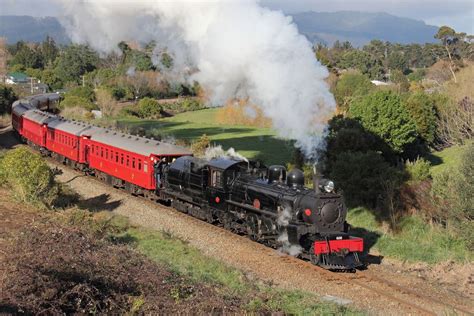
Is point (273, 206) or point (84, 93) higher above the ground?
point (84, 93)

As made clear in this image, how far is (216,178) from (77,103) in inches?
2310

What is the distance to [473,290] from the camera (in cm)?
1702

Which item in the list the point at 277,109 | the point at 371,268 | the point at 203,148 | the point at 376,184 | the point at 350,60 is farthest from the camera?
the point at 350,60

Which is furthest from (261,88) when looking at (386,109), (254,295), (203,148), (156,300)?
(386,109)

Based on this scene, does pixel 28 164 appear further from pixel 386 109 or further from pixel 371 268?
pixel 386 109

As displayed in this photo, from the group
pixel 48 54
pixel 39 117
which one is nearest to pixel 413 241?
pixel 39 117

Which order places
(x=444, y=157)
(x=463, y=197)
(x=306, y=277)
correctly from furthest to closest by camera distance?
(x=444, y=157)
(x=463, y=197)
(x=306, y=277)

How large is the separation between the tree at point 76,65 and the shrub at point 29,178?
91005 mm

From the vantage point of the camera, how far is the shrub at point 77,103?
75975 millimetres

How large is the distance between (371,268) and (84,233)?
9610mm

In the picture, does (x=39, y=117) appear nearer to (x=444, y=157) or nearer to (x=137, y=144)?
(x=137, y=144)

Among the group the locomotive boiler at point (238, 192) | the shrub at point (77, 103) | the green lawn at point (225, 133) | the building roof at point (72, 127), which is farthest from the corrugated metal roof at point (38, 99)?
the locomotive boiler at point (238, 192)

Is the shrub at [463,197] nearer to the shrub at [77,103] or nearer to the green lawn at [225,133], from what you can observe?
the green lawn at [225,133]

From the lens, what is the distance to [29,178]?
2361cm
